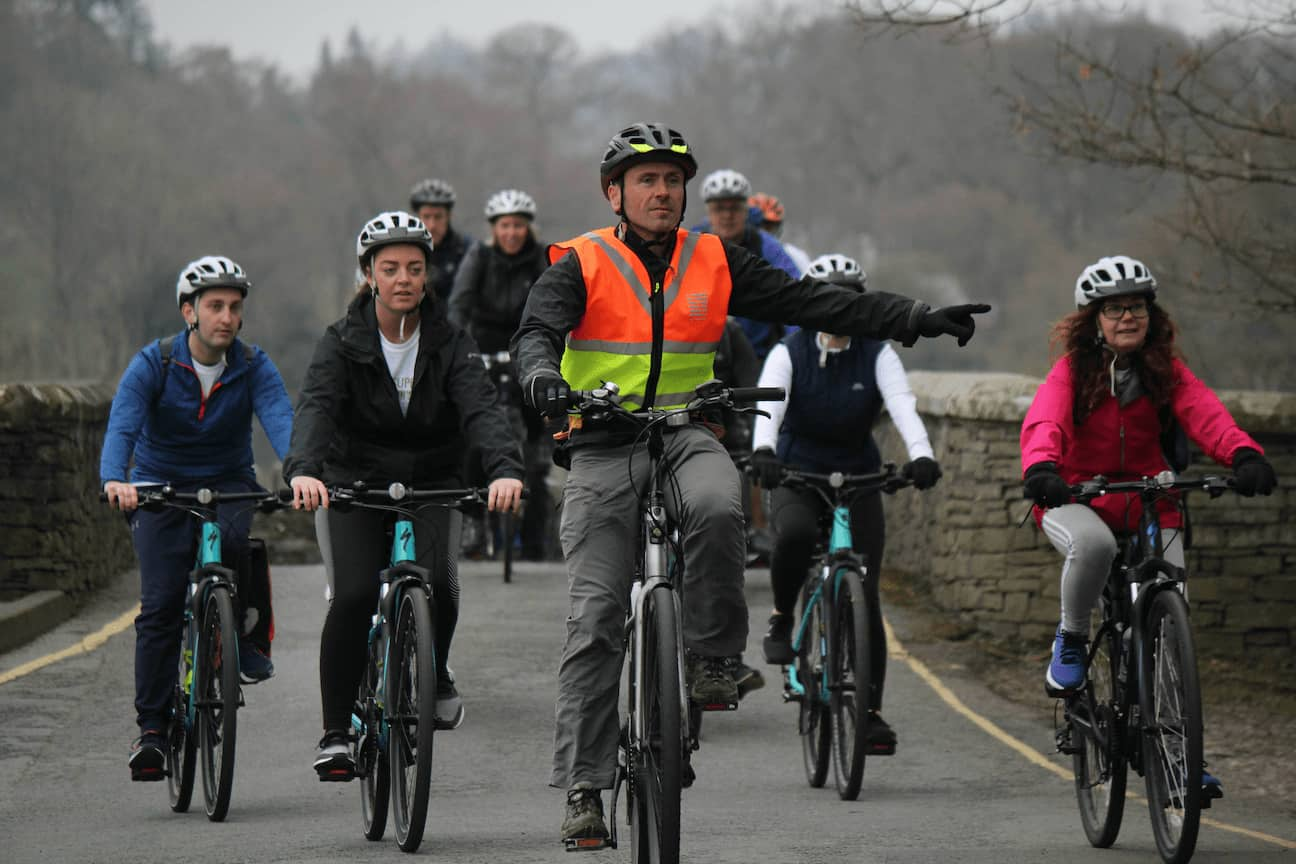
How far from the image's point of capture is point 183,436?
335 inches

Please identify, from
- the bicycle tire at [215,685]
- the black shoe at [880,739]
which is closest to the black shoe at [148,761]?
the bicycle tire at [215,685]

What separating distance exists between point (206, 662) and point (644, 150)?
2921mm

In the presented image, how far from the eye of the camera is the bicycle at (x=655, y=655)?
5836 millimetres

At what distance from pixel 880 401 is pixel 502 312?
17.1 ft

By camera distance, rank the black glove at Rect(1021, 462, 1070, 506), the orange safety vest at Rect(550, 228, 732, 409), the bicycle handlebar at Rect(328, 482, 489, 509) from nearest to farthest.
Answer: the orange safety vest at Rect(550, 228, 732, 409) < the black glove at Rect(1021, 462, 1070, 506) < the bicycle handlebar at Rect(328, 482, 489, 509)

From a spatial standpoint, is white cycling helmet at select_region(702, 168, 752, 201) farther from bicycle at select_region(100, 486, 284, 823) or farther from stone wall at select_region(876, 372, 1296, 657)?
bicycle at select_region(100, 486, 284, 823)

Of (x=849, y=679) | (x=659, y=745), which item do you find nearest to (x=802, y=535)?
(x=849, y=679)

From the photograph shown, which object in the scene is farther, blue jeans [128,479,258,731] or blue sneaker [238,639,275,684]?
blue sneaker [238,639,275,684]

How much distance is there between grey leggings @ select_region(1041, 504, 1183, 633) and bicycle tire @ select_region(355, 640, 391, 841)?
240cm

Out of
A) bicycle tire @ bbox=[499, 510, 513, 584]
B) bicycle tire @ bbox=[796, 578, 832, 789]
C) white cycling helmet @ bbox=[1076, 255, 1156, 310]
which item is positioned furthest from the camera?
bicycle tire @ bbox=[499, 510, 513, 584]

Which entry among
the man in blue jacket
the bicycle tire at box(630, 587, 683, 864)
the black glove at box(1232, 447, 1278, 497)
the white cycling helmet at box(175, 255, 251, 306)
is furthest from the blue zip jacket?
the black glove at box(1232, 447, 1278, 497)

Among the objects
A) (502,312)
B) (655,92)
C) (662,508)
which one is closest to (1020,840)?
(662,508)

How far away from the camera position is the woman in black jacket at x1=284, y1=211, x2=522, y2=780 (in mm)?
7680

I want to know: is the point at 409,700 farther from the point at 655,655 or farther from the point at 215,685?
the point at 655,655
